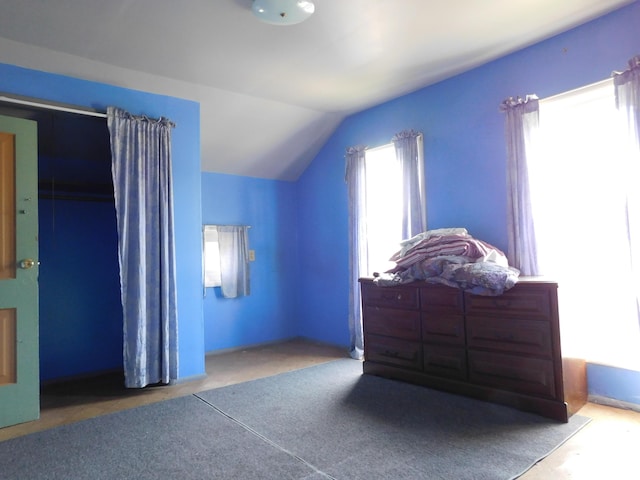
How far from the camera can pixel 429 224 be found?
3742 millimetres

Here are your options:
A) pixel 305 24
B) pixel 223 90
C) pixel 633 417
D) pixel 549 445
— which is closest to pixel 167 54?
pixel 223 90

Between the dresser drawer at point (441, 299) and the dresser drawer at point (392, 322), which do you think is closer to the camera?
the dresser drawer at point (441, 299)

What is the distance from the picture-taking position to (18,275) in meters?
2.66

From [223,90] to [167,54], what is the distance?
0.78m

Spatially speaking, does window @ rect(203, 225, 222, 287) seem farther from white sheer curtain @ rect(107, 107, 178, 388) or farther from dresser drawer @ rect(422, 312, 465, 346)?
dresser drawer @ rect(422, 312, 465, 346)

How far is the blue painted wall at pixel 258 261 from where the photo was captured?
15.2 ft

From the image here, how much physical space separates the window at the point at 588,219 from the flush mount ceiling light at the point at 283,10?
6.13ft

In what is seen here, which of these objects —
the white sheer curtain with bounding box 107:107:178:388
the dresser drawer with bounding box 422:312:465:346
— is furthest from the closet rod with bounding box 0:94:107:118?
the dresser drawer with bounding box 422:312:465:346

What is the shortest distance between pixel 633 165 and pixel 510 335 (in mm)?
1300

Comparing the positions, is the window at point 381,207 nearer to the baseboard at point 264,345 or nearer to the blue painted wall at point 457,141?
the blue painted wall at point 457,141

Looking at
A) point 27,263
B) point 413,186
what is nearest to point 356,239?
point 413,186

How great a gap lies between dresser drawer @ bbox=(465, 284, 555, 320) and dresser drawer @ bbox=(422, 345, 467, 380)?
13.0 inches

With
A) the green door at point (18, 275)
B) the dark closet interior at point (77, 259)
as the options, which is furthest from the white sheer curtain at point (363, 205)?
the green door at point (18, 275)

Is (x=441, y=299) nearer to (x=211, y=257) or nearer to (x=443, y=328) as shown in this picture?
(x=443, y=328)
